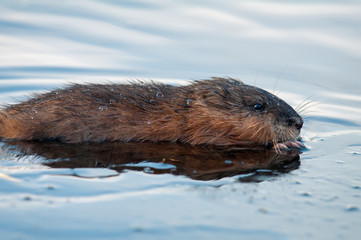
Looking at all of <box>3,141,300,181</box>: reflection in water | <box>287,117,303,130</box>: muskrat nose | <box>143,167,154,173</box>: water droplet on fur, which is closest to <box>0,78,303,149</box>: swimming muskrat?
<box>287,117,303,130</box>: muskrat nose

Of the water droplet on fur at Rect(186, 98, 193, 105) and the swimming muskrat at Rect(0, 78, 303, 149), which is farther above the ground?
the water droplet on fur at Rect(186, 98, 193, 105)

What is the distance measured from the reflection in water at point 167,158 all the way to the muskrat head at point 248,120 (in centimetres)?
23

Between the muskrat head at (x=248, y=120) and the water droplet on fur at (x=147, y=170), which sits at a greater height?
the muskrat head at (x=248, y=120)

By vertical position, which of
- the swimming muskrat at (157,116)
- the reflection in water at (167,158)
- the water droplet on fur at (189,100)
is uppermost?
the water droplet on fur at (189,100)

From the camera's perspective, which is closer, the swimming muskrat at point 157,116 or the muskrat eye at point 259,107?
the swimming muskrat at point 157,116

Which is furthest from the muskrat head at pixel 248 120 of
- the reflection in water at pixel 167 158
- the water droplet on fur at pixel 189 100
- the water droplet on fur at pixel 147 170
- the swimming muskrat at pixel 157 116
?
the water droplet on fur at pixel 147 170

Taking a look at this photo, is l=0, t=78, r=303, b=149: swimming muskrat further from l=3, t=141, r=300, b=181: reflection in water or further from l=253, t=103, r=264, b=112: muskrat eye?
l=3, t=141, r=300, b=181: reflection in water

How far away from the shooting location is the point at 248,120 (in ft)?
20.9

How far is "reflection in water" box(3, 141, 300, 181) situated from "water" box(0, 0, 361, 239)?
0.03 metres

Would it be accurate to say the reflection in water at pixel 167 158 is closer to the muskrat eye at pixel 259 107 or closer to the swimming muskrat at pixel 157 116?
the swimming muskrat at pixel 157 116

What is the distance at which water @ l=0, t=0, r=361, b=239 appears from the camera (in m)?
4.05

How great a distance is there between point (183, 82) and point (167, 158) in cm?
321

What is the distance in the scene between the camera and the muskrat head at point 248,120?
6.34 meters

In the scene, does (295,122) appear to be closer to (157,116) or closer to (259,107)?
(259,107)
